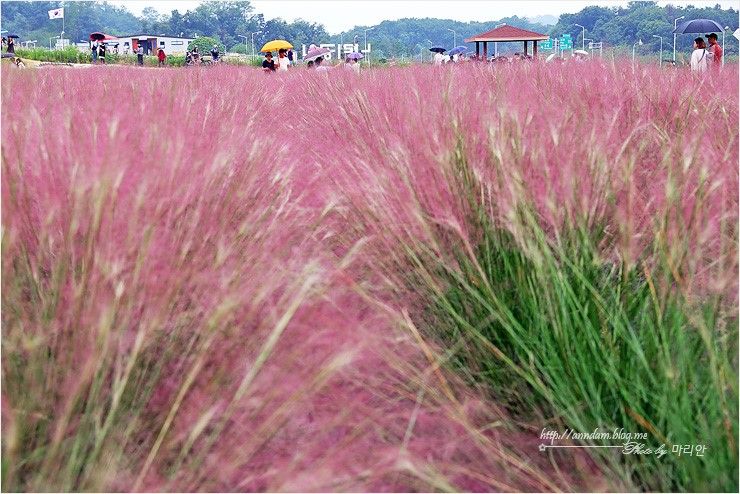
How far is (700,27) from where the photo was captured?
49.4ft

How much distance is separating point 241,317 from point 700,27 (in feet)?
53.0

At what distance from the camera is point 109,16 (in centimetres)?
12456

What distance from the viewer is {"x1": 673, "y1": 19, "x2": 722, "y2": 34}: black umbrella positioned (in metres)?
14.4

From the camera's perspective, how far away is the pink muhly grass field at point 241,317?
1.18m

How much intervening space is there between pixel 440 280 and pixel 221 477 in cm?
84

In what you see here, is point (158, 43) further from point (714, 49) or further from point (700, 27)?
point (714, 49)

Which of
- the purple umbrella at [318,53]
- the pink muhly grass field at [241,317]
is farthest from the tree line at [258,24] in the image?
the pink muhly grass field at [241,317]

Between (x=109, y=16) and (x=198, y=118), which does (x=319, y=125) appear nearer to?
(x=198, y=118)

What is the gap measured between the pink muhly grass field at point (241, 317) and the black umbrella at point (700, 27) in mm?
14172

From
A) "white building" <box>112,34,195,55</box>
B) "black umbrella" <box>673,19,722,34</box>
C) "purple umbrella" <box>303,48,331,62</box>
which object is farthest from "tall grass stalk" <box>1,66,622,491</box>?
"white building" <box>112,34,195,55</box>

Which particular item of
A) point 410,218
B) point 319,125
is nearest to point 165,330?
point 410,218

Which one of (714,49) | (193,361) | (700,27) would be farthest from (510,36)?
(193,361)

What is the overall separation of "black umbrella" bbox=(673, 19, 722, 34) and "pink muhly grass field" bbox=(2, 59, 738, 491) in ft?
46.5

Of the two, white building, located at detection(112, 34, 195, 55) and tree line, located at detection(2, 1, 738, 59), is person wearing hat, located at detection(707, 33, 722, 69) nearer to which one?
white building, located at detection(112, 34, 195, 55)
